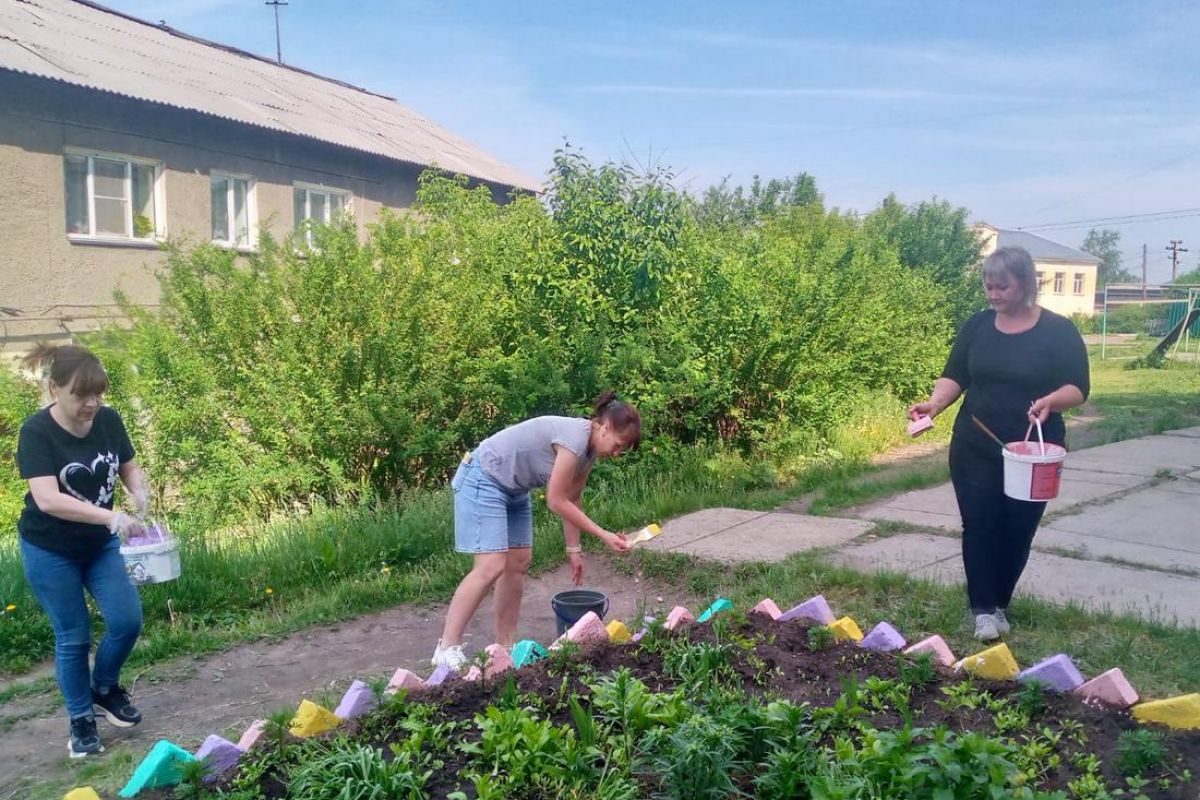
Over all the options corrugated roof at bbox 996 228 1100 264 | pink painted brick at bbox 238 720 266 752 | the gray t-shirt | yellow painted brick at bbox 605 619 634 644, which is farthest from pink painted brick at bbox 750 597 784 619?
corrugated roof at bbox 996 228 1100 264

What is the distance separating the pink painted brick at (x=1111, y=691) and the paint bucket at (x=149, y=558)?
11.9 ft

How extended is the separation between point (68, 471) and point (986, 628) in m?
3.94

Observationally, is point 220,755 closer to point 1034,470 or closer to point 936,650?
point 936,650

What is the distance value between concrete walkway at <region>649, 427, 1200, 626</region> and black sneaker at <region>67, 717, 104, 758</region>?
3536mm

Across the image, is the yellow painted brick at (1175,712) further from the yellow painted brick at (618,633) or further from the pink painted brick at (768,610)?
the yellow painted brick at (618,633)

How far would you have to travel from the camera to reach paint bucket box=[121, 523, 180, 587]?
162 inches

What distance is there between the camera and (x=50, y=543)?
12.8 feet

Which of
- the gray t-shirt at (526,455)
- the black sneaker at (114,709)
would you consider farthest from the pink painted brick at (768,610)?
the black sneaker at (114,709)

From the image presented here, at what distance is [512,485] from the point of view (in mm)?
4520

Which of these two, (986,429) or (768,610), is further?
(986,429)

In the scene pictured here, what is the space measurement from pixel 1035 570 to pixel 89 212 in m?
14.2

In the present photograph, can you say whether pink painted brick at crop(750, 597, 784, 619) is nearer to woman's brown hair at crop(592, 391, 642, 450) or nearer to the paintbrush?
woman's brown hair at crop(592, 391, 642, 450)

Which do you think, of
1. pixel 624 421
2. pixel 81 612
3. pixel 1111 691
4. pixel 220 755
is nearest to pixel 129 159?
pixel 81 612

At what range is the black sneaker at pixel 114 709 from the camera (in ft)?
13.4
